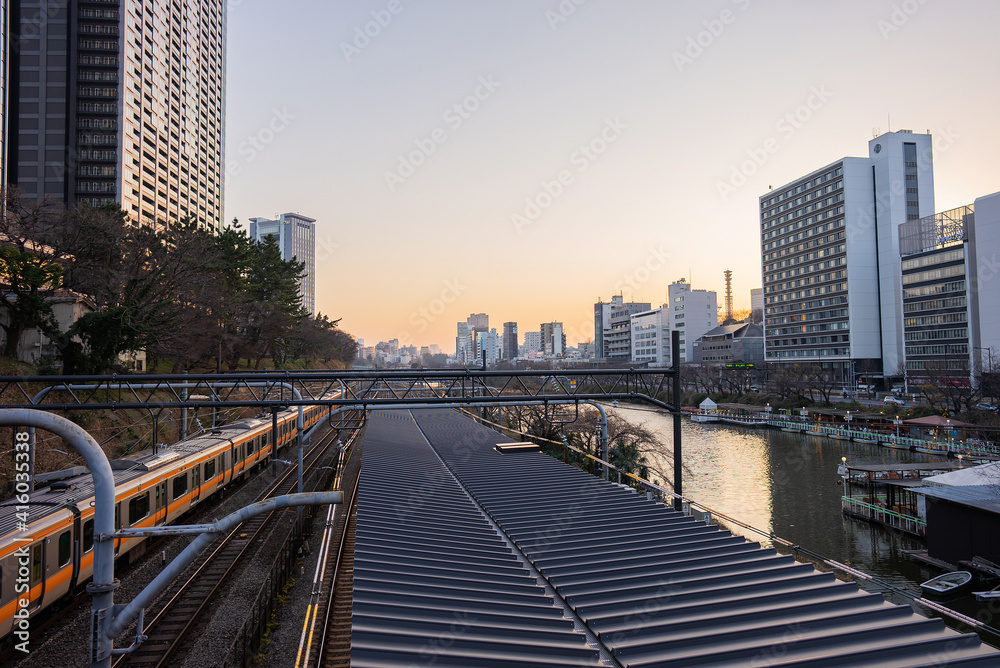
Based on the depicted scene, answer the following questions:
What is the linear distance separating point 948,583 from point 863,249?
213 ft

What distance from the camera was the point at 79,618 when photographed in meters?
10.1

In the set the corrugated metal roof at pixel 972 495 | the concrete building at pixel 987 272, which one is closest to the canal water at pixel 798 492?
the corrugated metal roof at pixel 972 495

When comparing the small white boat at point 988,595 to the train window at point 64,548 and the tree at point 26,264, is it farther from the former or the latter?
the tree at point 26,264

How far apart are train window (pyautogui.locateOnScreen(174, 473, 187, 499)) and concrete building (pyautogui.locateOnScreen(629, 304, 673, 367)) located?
283 ft

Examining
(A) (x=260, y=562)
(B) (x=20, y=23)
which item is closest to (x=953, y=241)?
(A) (x=260, y=562)

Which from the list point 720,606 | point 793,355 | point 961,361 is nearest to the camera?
point 720,606

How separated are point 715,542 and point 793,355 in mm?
77910

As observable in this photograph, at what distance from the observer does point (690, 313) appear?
327 feet

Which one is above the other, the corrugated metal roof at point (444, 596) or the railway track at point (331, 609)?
the corrugated metal roof at point (444, 596)

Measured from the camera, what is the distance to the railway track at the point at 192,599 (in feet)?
30.0

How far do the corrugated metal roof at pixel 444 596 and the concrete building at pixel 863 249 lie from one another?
7351 centimetres

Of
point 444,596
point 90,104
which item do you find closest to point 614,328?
point 90,104

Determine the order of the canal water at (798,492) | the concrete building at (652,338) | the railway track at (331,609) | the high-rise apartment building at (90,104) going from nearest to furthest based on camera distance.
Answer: the railway track at (331,609) → the canal water at (798,492) → the high-rise apartment building at (90,104) → the concrete building at (652,338)

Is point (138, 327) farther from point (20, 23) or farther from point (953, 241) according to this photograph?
point (953, 241)
